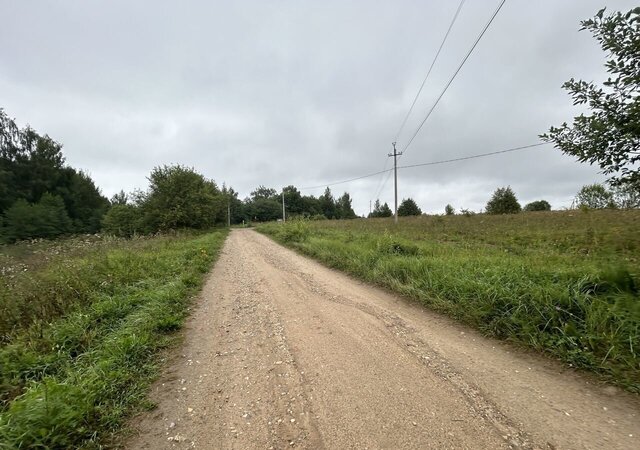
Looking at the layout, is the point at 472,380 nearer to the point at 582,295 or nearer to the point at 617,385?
the point at 617,385

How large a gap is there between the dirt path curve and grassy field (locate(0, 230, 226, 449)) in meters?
0.35

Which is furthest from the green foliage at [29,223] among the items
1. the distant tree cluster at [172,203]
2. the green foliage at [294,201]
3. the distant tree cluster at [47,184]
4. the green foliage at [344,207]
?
the green foliage at [344,207]

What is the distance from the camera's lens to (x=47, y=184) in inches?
2180

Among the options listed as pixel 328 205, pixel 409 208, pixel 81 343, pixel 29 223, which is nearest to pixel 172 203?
pixel 81 343

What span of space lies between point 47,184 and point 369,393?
77.3 meters

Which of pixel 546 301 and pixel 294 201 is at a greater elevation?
pixel 294 201

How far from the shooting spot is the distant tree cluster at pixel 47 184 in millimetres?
47516

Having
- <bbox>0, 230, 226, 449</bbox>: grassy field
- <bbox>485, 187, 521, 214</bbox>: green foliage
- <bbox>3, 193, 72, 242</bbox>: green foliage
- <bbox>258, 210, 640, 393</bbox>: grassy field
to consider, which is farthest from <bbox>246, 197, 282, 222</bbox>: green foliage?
<bbox>258, 210, 640, 393</bbox>: grassy field

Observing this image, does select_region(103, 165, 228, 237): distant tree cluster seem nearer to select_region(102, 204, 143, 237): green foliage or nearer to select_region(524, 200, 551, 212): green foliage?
select_region(102, 204, 143, 237): green foliage

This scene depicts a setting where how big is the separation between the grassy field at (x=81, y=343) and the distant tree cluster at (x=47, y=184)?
50.6 metres

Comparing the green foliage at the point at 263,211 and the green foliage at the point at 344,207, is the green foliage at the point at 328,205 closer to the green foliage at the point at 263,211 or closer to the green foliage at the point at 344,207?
the green foliage at the point at 344,207

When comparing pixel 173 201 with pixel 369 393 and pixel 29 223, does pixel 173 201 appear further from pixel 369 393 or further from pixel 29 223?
pixel 29 223

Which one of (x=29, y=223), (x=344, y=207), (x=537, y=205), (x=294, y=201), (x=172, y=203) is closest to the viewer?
(x=172, y=203)

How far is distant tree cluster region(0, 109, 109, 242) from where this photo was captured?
47.5 m
